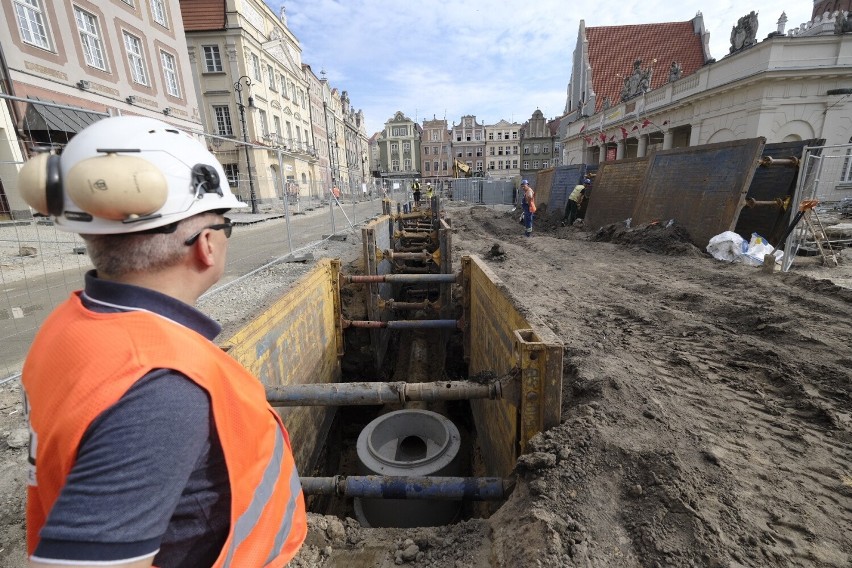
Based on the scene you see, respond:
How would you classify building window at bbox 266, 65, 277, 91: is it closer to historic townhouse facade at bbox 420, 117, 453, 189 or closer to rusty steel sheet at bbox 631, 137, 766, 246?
rusty steel sheet at bbox 631, 137, 766, 246

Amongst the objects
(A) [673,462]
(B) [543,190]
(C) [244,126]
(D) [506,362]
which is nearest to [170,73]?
(C) [244,126]

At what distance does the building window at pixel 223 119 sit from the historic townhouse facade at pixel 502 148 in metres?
54.6

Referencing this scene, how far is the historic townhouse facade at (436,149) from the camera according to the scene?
3167 inches

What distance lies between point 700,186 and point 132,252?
34.8 ft

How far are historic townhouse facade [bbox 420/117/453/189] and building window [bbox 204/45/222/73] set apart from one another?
54.4 m

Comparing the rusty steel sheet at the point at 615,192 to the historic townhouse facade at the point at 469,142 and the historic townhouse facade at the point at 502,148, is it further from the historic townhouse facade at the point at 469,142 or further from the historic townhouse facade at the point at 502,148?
the historic townhouse facade at the point at 469,142

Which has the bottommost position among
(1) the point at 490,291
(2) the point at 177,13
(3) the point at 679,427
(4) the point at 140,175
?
(3) the point at 679,427

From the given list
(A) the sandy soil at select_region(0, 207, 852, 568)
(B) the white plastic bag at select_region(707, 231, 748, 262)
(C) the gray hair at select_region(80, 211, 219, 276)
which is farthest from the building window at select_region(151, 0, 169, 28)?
(C) the gray hair at select_region(80, 211, 219, 276)

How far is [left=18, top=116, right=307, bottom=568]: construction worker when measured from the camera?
76 cm

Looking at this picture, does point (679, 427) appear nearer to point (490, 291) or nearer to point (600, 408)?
point (600, 408)

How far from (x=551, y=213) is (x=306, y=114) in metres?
33.8

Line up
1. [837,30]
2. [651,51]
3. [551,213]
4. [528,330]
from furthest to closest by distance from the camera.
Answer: [651,51] < [551,213] < [837,30] < [528,330]

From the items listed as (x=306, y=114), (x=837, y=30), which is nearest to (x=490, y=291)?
(x=837, y=30)

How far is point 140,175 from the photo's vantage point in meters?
0.97
